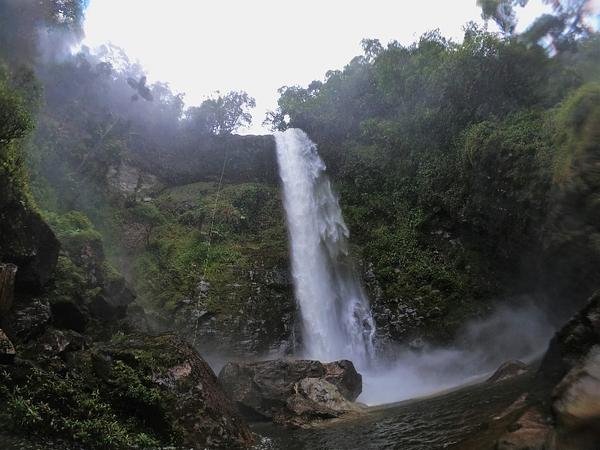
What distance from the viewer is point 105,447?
253 inches

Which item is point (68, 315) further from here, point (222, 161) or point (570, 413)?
point (222, 161)

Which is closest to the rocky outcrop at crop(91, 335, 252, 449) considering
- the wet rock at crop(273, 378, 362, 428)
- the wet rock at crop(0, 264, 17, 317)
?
the wet rock at crop(0, 264, 17, 317)

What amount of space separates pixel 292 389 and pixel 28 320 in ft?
19.9

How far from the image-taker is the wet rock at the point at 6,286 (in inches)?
299

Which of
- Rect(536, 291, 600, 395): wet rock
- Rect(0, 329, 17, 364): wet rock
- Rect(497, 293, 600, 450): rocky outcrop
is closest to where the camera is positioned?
Rect(497, 293, 600, 450): rocky outcrop

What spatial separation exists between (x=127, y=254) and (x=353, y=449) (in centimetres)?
1488

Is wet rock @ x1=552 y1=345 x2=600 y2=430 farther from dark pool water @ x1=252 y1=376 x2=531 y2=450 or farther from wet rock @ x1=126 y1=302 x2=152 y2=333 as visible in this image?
wet rock @ x1=126 y1=302 x2=152 y2=333

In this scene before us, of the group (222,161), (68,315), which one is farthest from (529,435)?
(222,161)

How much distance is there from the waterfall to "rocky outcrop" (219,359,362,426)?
13.1 feet

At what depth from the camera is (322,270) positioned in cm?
1869

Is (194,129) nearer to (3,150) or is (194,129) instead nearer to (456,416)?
(3,150)

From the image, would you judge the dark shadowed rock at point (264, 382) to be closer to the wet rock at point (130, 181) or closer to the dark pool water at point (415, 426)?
the dark pool water at point (415, 426)

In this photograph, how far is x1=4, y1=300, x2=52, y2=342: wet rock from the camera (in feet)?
25.7

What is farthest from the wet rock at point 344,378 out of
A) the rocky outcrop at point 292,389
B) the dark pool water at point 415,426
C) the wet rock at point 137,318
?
the wet rock at point 137,318
